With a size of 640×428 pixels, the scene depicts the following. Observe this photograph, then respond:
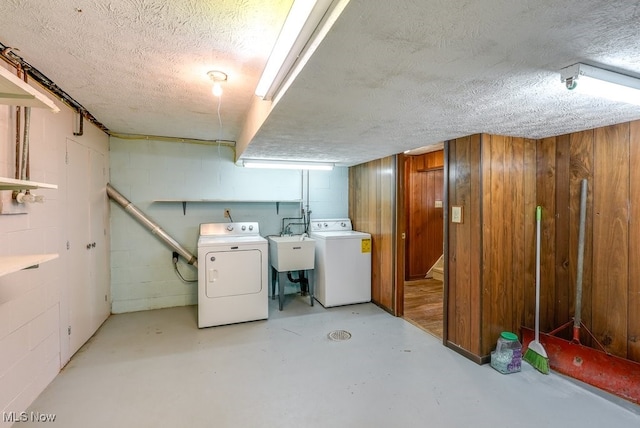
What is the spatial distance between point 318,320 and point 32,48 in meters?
3.25

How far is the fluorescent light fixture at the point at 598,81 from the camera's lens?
1229mm

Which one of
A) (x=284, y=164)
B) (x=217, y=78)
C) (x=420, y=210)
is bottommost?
(x=420, y=210)

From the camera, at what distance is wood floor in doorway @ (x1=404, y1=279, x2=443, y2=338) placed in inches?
132

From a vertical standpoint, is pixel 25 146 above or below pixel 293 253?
above

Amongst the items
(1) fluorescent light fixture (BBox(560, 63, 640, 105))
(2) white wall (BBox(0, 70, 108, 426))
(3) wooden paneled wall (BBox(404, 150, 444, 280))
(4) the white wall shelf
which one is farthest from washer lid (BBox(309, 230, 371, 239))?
(1) fluorescent light fixture (BBox(560, 63, 640, 105))

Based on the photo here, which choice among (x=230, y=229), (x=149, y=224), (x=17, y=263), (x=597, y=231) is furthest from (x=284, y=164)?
(x=597, y=231)

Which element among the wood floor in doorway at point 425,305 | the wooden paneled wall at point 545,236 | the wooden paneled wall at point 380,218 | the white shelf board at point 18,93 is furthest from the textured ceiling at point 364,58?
the wood floor in doorway at point 425,305

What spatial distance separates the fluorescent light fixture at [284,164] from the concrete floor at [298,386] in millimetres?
2073

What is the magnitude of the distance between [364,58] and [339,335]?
8.70ft

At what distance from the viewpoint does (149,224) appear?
355 centimetres

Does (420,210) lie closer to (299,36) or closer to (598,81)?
(598,81)

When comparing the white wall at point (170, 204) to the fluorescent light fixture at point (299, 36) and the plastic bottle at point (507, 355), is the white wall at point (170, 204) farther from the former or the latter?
the plastic bottle at point (507, 355)

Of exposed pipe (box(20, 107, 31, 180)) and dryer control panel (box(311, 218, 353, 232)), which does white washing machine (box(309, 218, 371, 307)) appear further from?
exposed pipe (box(20, 107, 31, 180))

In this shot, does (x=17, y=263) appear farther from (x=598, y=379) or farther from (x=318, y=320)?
(x=598, y=379)
